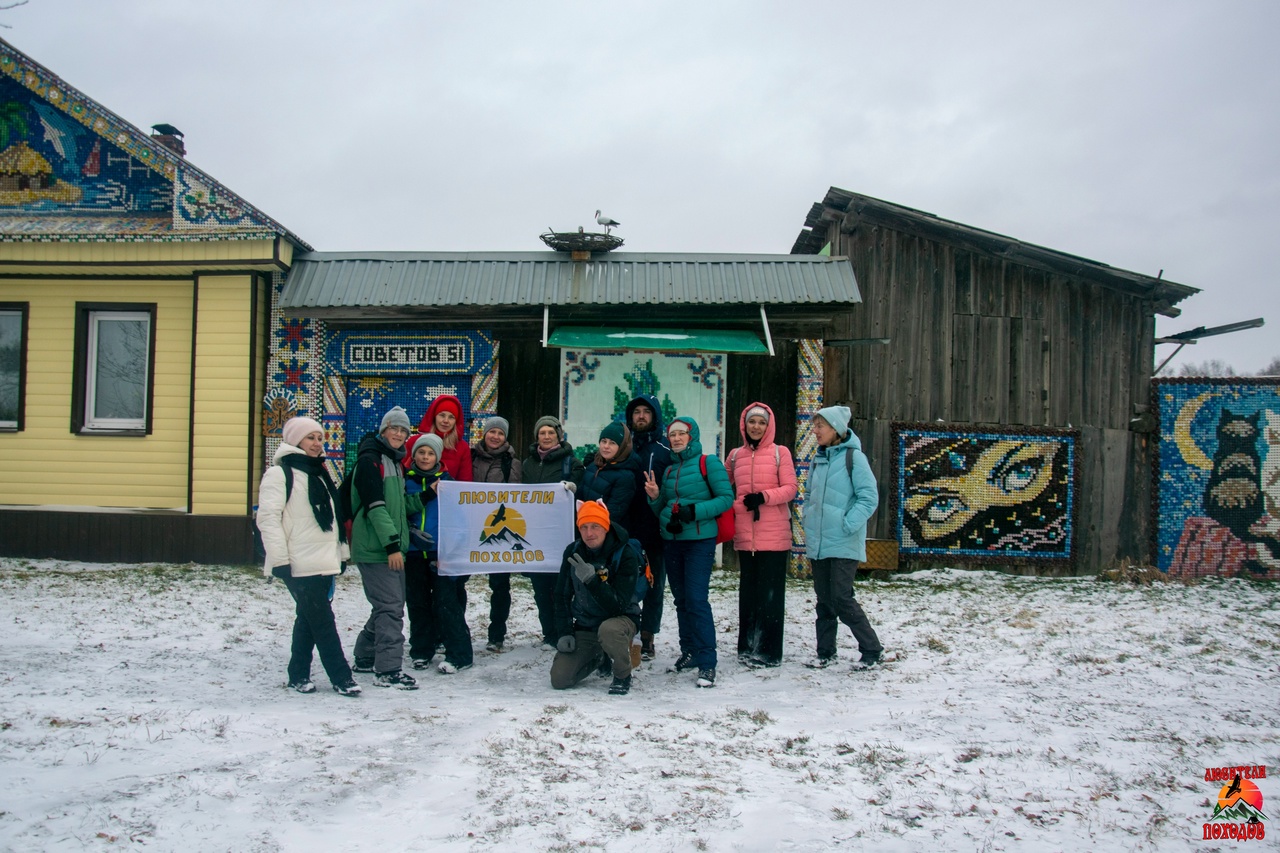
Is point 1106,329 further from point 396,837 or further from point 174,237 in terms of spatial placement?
A: point 174,237

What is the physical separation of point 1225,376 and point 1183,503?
61.0 inches

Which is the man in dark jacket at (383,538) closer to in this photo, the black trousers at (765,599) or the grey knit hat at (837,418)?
the black trousers at (765,599)

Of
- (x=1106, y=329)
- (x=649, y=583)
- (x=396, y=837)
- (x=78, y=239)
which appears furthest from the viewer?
(x=1106, y=329)

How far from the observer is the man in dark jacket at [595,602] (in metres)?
5.50

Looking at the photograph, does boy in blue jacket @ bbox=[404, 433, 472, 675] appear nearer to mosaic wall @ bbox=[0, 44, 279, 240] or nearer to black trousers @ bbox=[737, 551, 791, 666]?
black trousers @ bbox=[737, 551, 791, 666]

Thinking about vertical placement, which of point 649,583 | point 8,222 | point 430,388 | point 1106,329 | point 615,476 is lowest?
point 649,583

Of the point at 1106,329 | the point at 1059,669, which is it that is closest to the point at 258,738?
the point at 1059,669

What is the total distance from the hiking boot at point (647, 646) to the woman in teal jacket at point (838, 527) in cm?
115

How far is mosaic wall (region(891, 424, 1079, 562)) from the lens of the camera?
1016 cm

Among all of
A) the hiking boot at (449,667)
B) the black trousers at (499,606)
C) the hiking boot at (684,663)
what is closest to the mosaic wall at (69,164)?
the black trousers at (499,606)

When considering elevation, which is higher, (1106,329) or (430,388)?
(1106,329)

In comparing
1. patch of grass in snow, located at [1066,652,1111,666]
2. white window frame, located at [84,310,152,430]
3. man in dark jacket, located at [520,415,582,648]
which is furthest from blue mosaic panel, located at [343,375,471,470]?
patch of grass in snow, located at [1066,652,1111,666]

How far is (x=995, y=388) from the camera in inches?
410

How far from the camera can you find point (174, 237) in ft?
31.3
